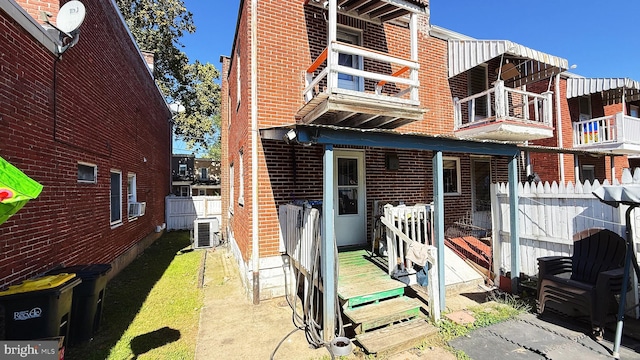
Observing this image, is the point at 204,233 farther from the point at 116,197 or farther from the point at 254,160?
the point at 254,160

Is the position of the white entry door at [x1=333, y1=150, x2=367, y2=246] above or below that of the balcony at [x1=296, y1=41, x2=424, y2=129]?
below

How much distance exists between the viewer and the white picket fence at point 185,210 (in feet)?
53.1

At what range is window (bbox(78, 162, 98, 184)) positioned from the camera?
5957 millimetres

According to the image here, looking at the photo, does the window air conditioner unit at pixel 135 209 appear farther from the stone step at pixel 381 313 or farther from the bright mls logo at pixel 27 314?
the stone step at pixel 381 313

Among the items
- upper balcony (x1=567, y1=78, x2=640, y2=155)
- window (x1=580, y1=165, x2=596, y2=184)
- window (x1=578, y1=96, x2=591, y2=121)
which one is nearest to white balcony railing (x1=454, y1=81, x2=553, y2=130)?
upper balcony (x1=567, y1=78, x2=640, y2=155)

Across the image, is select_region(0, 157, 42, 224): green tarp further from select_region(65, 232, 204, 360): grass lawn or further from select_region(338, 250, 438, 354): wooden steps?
select_region(338, 250, 438, 354): wooden steps

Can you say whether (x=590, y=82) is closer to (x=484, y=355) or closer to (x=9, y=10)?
(x=484, y=355)

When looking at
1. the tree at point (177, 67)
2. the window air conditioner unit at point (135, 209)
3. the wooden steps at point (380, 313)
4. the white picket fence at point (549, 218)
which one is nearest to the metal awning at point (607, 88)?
the white picket fence at point (549, 218)

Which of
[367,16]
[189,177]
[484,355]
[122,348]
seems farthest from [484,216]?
[189,177]

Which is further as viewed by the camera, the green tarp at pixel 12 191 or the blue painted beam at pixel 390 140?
the blue painted beam at pixel 390 140

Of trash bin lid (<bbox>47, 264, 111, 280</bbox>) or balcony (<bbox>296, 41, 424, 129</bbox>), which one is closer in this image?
trash bin lid (<bbox>47, 264, 111, 280</bbox>)

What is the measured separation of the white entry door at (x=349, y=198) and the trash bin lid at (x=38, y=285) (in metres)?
4.92

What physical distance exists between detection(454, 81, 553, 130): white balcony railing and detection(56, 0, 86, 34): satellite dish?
932cm

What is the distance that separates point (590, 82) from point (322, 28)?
12555 millimetres
